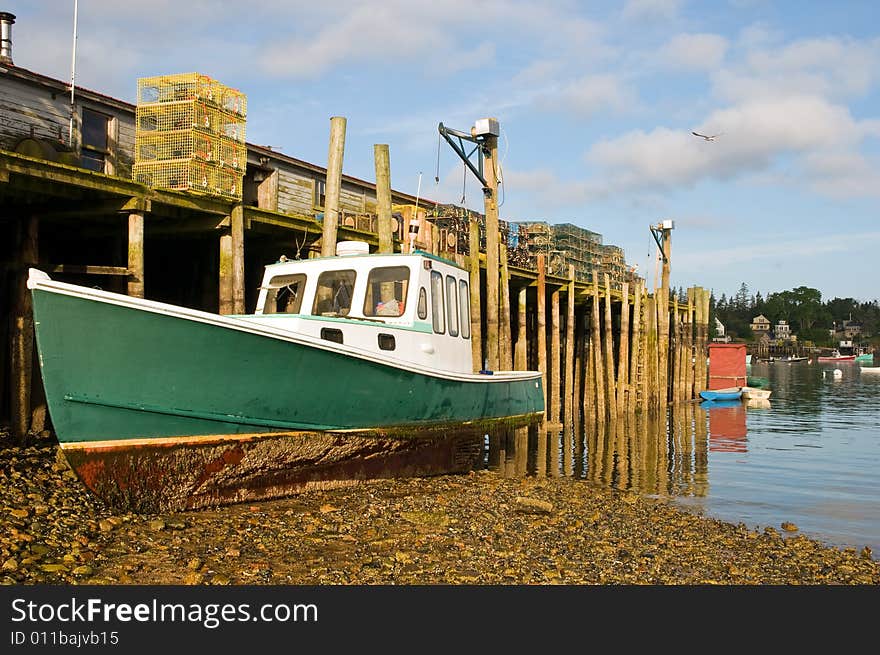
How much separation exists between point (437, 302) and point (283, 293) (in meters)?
2.38

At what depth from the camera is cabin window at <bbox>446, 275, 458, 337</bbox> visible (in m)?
13.0

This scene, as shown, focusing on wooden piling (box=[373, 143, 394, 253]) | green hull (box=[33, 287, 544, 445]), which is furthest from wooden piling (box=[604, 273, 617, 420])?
green hull (box=[33, 287, 544, 445])

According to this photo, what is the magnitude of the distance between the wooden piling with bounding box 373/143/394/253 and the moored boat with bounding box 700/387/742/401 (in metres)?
23.2

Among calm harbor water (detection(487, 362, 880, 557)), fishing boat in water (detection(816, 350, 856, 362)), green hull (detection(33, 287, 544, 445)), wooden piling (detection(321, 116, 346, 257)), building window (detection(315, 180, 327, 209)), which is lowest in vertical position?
calm harbor water (detection(487, 362, 880, 557))

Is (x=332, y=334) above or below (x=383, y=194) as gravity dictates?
below

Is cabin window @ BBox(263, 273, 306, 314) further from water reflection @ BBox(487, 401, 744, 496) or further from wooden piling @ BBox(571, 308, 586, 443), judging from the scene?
wooden piling @ BBox(571, 308, 586, 443)

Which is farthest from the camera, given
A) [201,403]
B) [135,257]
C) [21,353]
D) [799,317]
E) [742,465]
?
[799,317]

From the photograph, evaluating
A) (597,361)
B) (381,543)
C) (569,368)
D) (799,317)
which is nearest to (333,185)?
(381,543)

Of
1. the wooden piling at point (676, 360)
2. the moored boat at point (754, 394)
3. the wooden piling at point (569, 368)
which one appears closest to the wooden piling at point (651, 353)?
the wooden piling at point (676, 360)

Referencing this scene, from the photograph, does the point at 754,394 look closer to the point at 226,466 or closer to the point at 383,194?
the point at 383,194

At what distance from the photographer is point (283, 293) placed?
12117 mm

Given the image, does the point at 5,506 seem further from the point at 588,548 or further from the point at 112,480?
the point at 588,548

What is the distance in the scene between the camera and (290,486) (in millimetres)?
9875

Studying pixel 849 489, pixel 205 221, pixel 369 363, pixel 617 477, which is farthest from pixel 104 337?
pixel 849 489
